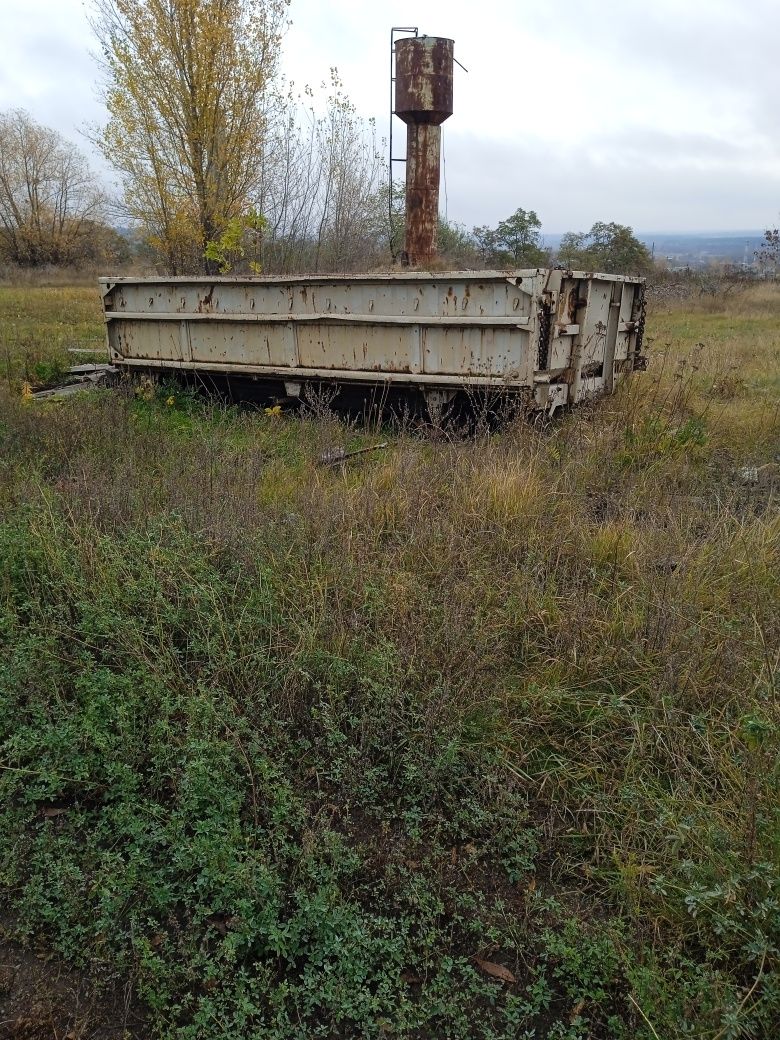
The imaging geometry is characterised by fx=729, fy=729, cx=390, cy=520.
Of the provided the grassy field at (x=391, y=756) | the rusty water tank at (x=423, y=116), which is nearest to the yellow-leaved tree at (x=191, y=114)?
the rusty water tank at (x=423, y=116)

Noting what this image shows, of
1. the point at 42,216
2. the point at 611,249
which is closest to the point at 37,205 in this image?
the point at 42,216

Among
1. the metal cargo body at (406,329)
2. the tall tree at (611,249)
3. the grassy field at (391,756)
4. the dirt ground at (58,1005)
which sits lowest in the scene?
the dirt ground at (58,1005)

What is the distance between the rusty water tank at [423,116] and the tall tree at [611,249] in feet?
52.0

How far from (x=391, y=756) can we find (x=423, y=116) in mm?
9199

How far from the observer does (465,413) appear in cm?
652

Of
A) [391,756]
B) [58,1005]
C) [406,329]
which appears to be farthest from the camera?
[406,329]

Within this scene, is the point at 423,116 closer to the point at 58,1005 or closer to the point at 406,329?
the point at 406,329

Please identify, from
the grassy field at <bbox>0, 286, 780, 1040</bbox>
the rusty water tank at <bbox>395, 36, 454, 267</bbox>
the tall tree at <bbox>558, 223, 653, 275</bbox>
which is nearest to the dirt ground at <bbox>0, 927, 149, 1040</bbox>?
the grassy field at <bbox>0, 286, 780, 1040</bbox>

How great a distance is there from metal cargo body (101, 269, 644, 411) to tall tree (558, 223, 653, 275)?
63.1 ft

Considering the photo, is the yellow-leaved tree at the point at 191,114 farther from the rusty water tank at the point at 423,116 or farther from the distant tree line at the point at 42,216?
the distant tree line at the point at 42,216

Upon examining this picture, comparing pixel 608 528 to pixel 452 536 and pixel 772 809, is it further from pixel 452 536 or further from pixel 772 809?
pixel 772 809

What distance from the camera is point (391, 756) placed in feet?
8.77

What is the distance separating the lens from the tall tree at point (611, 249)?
25070 mm

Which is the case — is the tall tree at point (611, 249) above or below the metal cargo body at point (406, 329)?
above
